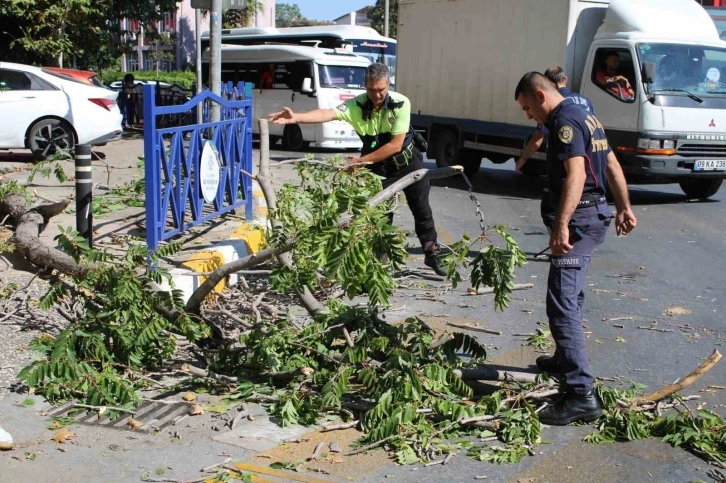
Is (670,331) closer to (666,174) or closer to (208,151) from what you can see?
(208,151)

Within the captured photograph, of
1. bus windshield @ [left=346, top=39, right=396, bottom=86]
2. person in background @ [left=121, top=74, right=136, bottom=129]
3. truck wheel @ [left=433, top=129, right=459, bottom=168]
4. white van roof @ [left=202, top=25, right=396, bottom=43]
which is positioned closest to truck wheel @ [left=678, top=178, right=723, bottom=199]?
truck wheel @ [left=433, top=129, right=459, bottom=168]

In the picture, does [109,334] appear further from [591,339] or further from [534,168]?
[534,168]

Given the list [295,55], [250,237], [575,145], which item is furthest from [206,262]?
[295,55]

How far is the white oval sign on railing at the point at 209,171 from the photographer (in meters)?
8.20

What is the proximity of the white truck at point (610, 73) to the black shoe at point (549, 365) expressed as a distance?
25.1ft

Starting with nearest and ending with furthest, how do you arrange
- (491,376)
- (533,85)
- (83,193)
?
(533,85) → (491,376) → (83,193)

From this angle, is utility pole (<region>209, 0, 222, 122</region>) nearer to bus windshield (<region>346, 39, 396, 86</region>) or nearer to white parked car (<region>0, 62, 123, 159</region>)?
white parked car (<region>0, 62, 123, 159</region>)

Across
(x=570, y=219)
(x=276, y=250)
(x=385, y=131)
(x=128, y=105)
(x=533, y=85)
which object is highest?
(x=533, y=85)

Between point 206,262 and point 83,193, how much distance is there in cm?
109

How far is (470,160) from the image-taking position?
1596cm

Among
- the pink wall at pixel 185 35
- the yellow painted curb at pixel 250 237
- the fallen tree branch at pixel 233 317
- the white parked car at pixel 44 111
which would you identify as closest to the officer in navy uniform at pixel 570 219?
the fallen tree branch at pixel 233 317

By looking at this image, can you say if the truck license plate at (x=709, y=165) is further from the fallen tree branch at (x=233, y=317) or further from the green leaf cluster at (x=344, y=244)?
the fallen tree branch at (x=233, y=317)

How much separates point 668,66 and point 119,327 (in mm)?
9692

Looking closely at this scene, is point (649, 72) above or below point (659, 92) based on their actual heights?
above
